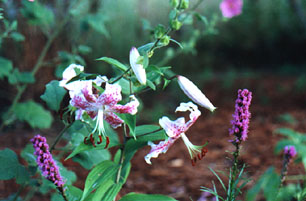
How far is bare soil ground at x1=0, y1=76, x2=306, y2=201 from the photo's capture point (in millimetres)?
2252

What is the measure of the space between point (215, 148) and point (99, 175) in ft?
6.38

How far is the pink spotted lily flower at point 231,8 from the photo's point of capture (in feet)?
7.83

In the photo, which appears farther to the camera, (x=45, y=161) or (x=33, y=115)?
(x=33, y=115)

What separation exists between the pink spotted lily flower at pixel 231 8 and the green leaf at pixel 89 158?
139 cm

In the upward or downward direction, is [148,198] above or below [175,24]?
below

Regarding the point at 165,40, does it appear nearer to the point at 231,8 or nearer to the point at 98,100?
the point at 98,100

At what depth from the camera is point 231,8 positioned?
2420mm

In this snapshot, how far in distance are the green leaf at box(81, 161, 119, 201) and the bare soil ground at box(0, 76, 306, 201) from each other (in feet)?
1.33

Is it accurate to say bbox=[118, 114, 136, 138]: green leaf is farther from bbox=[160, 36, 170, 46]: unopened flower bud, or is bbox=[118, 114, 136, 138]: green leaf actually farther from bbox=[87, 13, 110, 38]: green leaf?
bbox=[87, 13, 110, 38]: green leaf

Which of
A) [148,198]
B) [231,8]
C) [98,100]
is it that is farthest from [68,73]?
[231,8]

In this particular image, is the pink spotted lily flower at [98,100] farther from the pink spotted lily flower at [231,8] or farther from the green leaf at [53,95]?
the pink spotted lily flower at [231,8]

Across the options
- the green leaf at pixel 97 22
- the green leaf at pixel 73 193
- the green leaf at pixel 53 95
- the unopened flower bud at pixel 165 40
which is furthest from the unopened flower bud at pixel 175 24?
the green leaf at pixel 97 22

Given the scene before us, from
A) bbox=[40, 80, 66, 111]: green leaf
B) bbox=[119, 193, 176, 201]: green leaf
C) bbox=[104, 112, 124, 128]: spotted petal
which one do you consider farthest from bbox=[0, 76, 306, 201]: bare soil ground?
bbox=[40, 80, 66, 111]: green leaf

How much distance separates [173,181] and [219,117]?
4.87 ft
